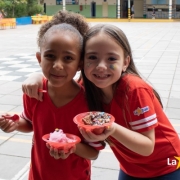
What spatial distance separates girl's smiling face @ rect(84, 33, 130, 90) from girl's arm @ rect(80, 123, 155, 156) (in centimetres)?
26

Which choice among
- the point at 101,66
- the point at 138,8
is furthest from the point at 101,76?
the point at 138,8

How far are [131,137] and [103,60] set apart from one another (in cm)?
37

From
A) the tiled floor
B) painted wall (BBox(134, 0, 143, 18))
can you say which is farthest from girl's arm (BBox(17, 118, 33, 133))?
painted wall (BBox(134, 0, 143, 18))

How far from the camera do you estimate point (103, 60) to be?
4.76 feet

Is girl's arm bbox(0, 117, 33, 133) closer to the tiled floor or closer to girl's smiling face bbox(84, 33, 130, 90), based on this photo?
girl's smiling face bbox(84, 33, 130, 90)

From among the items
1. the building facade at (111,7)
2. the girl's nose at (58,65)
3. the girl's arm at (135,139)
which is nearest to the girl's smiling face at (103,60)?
the girl's nose at (58,65)

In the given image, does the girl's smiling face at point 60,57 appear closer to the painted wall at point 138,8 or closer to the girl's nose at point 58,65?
the girl's nose at point 58,65

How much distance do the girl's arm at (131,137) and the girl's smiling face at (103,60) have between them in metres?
0.26

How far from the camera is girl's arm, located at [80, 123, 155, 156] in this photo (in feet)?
4.12

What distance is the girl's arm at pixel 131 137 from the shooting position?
1.26 meters

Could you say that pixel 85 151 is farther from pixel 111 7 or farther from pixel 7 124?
pixel 111 7

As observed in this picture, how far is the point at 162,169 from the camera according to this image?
5.36 ft

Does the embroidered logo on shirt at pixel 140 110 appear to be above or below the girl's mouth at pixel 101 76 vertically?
below

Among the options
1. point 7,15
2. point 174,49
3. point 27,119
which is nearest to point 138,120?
point 27,119
